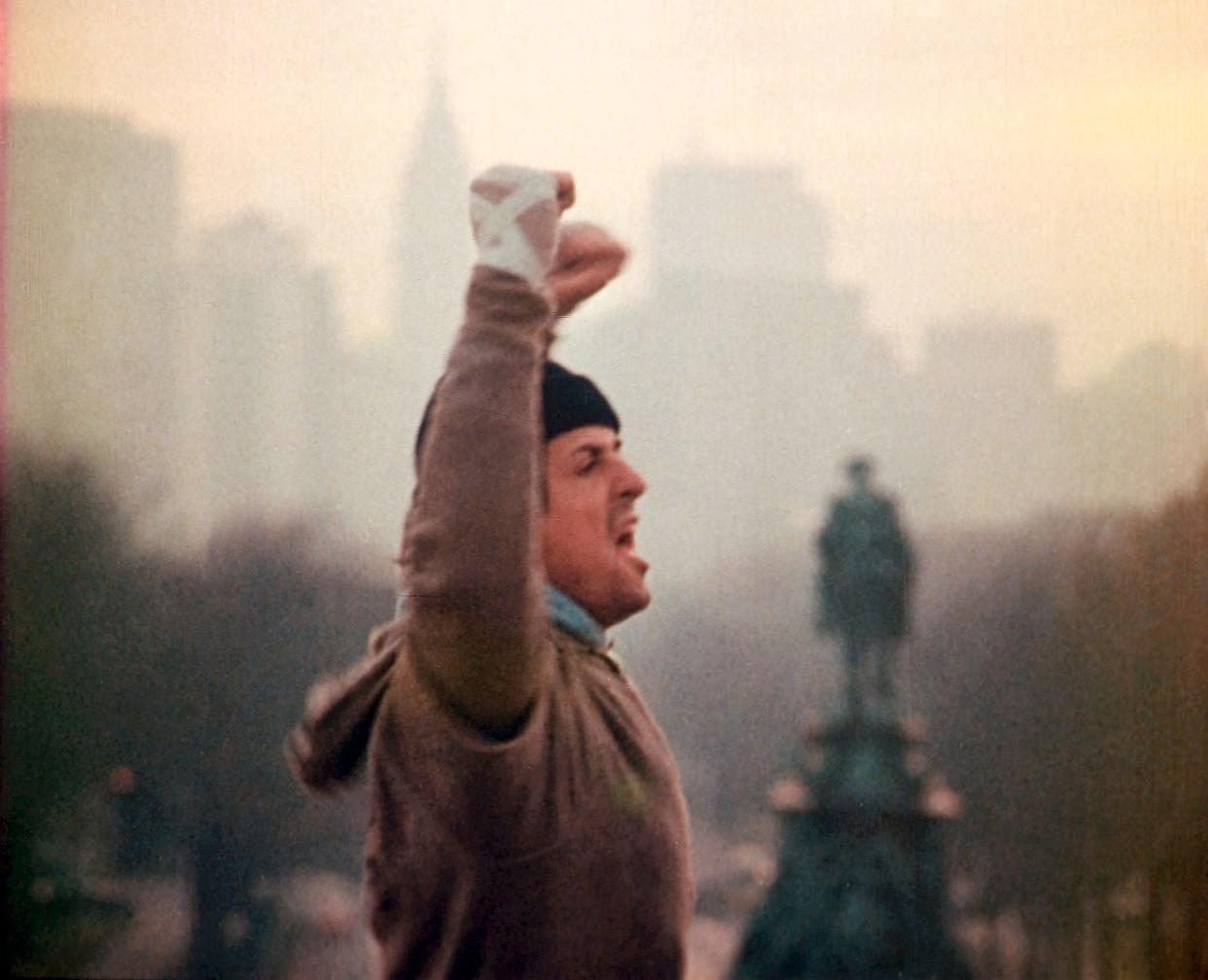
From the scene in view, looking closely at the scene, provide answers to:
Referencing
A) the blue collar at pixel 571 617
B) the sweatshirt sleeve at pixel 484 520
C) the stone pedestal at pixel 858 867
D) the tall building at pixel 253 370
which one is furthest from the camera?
the tall building at pixel 253 370

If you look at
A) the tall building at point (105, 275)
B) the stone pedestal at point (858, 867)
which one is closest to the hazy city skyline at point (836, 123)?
the tall building at point (105, 275)

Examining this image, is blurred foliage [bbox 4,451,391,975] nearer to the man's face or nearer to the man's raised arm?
the man's face

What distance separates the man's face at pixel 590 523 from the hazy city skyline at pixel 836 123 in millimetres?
981

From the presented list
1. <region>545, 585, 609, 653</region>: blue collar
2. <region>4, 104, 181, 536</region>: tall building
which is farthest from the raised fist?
<region>4, 104, 181, 536</region>: tall building

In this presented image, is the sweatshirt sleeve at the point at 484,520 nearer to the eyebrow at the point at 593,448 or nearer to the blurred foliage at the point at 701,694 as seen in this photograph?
the eyebrow at the point at 593,448

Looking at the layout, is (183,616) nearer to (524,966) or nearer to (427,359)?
(427,359)

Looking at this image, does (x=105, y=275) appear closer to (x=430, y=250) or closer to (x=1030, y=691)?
(x=430, y=250)

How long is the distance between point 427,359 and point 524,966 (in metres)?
1.21

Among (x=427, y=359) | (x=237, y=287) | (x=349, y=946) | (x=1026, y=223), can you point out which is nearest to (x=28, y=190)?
(x=237, y=287)

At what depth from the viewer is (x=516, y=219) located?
1.31 meters

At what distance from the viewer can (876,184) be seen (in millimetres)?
2408

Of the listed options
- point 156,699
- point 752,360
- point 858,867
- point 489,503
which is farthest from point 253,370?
point 489,503

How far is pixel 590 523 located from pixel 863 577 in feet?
3.45

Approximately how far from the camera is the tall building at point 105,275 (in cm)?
248
